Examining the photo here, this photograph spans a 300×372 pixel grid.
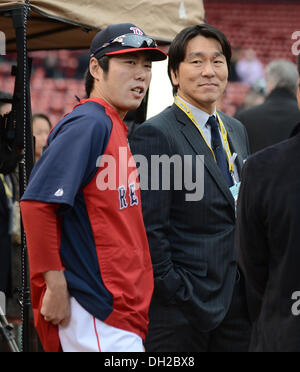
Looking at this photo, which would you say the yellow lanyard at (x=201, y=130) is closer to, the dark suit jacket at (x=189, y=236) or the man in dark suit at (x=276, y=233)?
the dark suit jacket at (x=189, y=236)

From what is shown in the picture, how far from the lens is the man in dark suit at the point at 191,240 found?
2.93 metres

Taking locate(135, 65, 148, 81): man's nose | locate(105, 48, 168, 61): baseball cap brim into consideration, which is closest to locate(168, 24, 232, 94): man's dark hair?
locate(105, 48, 168, 61): baseball cap brim

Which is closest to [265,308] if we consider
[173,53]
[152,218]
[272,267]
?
[272,267]

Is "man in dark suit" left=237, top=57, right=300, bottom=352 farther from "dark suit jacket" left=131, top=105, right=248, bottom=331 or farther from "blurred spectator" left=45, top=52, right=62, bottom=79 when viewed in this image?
"blurred spectator" left=45, top=52, right=62, bottom=79

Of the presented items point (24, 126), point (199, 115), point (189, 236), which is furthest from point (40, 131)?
point (189, 236)

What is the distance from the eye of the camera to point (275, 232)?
Answer: 201 centimetres

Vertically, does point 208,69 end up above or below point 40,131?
above

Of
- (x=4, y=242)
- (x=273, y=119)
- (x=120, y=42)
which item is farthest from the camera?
(x=273, y=119)

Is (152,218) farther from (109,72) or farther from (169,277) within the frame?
(109,72)

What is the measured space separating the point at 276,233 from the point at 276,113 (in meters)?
3.45

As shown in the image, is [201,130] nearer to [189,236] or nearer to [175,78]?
[175,78]

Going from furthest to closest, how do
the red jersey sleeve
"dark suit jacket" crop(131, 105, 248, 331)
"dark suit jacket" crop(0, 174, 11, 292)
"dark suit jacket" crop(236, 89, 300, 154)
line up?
1. "dark suit jacket" crop(236, 89, 300, 154)
2. "dark suit jacket" crop(0, 174, 11, 292)
3. "dark suit jacket" crop(131, 105, 248, 331)
4. the red jersey sleeve

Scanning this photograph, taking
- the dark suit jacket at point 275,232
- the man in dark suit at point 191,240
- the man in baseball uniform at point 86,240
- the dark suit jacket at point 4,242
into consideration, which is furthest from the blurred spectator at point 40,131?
the dark suit jacket at point 275,232

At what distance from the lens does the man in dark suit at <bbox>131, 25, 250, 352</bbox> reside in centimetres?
293
